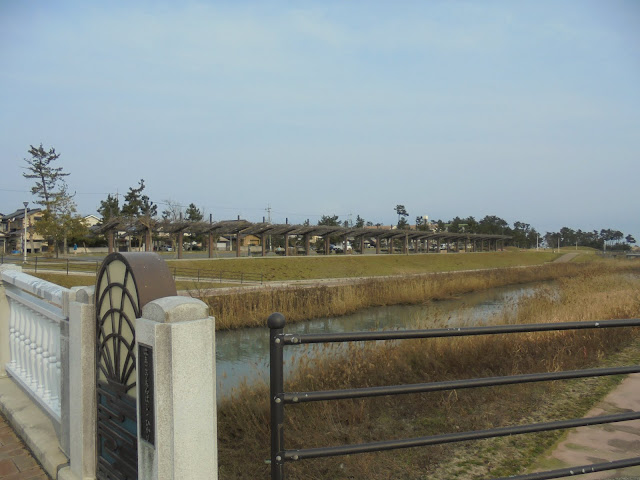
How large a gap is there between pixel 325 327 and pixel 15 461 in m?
13.5

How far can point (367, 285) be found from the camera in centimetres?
2194

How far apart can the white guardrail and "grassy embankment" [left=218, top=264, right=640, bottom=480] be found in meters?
1.69

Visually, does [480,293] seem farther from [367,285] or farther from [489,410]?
[489,410]

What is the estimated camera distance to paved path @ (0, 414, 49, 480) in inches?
124

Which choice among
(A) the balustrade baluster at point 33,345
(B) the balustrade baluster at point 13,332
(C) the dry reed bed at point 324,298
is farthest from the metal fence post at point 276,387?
(C) the dry reed bed at point 324,298

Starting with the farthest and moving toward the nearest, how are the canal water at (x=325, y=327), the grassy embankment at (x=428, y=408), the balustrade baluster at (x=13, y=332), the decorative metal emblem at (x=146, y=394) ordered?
the canal water at (x=325, y=327) → the balustrade baluster at (x=13, y=332) → the grassy embankment at (x=428, y=408) → the decorative metal emblem at (x=146, y=394)

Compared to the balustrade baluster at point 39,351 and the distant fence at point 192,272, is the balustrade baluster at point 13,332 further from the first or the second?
the distant fence at point 192,272

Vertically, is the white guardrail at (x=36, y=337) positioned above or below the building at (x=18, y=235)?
below

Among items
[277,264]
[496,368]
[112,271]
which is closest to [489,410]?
[496,368]

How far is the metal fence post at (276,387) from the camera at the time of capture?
2.02 metres

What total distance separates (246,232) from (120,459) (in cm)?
4028

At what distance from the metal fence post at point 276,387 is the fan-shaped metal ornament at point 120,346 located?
688 mm

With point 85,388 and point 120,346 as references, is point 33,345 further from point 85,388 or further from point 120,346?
point 120,346

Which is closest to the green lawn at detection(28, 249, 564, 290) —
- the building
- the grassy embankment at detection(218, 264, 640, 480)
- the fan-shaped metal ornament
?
the grassy embankment at detection(218, 264, 640, 480)
